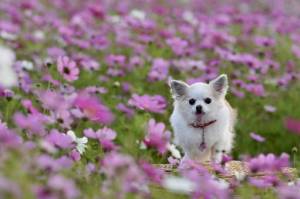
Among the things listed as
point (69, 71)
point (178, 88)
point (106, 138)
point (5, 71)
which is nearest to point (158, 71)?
point (178, 88)

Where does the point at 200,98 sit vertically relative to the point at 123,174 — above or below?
above

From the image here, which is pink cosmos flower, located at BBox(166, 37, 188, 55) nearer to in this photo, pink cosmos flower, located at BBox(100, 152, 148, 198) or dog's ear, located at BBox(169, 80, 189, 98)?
dog's ear, located at BBox(169, 80, 189, 98)

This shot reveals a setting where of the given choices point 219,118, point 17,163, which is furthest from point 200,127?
point 17,163

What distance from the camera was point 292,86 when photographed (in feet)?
23.8

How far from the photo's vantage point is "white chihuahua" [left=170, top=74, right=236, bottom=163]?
4.58 m

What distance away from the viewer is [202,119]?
4.63 m

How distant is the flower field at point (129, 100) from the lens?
2.29 meters

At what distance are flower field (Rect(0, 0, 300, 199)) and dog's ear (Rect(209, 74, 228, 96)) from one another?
1.31 feet

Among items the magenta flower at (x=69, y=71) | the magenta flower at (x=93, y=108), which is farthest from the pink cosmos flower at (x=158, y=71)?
the magenta flower at (x=93, y=108)

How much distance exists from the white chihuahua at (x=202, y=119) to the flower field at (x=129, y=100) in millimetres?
178

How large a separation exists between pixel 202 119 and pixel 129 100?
0.51 meters

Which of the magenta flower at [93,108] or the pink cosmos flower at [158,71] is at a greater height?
the pink cosmos flower at [158,71]

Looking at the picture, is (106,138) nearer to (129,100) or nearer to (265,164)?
(265,164)

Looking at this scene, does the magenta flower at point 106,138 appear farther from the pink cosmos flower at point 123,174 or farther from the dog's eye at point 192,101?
the dog's eye at point 192,101
